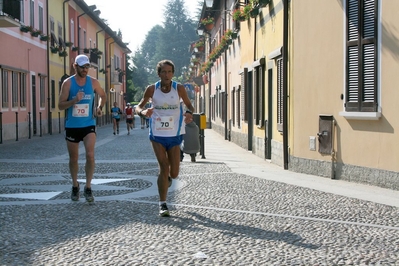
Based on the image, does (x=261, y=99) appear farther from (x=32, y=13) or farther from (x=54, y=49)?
(x=54, y=49)

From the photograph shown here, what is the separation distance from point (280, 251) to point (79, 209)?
322 centimetres

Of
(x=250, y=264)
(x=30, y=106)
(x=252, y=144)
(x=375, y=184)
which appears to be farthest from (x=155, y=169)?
(x=30, y=106)

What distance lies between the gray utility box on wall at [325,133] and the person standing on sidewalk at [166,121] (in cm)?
504

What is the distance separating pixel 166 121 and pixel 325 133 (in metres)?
5.44

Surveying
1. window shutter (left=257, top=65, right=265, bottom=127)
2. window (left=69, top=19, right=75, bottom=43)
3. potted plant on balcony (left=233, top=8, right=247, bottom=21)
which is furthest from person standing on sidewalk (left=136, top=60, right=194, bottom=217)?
window (left=69, top=19, right=75, bottom=43)

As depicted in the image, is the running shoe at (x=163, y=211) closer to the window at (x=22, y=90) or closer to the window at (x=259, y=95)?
the window at (x=259, y=95)

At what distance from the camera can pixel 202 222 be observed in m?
7.67

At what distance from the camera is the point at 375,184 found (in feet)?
37.1

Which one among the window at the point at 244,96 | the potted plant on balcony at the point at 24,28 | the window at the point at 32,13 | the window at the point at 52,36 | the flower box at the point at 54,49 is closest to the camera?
the window at the point at 244,96

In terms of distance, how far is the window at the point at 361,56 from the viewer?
450 inches

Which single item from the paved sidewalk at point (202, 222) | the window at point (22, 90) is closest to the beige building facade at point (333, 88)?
the paved sidewalk at point (202, 222)

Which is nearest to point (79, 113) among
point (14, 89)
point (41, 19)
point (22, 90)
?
point (14, 89)

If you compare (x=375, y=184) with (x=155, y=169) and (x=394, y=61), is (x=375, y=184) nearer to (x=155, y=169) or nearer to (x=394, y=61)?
(x=394, y=61)

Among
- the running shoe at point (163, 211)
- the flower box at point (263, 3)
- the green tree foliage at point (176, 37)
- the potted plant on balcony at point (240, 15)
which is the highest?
the green tree foliage at point (176, 37)
